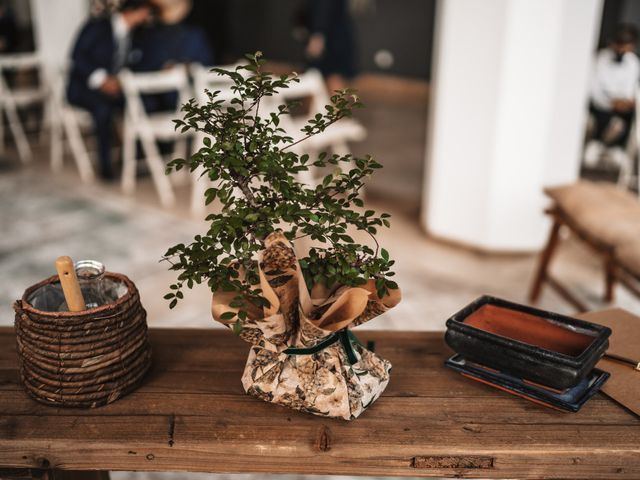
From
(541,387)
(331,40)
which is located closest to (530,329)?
(541,387)

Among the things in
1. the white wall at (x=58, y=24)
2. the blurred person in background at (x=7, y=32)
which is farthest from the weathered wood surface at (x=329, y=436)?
the blurred person in background at (x=7, y=32)

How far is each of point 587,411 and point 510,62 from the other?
2552 millimetres

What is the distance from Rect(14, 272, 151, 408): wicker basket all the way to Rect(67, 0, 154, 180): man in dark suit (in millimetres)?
4018

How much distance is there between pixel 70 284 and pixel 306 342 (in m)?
0.46

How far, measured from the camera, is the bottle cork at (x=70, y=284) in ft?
4.03

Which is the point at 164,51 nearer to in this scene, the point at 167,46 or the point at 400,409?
the point at 167,46

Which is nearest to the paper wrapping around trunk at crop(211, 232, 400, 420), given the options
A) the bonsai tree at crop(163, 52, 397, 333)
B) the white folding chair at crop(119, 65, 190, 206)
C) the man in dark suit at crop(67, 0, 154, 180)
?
the bonsai tree at crop(163, 52, 397, 333)

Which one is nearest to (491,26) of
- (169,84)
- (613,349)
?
(169,84)

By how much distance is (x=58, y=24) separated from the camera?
6715 mm

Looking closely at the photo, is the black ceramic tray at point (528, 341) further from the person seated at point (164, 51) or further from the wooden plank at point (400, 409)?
the person seated at point (164, 51)

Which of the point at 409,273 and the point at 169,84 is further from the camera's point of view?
the point at 169,84

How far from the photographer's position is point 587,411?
130 centimetres

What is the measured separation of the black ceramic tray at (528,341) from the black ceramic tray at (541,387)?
2 centimetres

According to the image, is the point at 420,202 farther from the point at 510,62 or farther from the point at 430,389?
the point at 430,389
